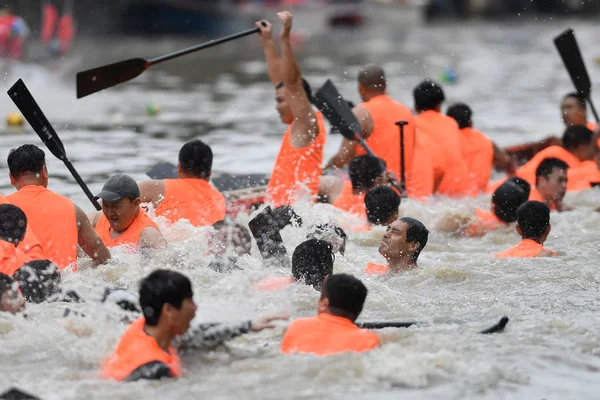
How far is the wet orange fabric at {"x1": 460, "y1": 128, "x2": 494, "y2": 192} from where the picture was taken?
11219 mm

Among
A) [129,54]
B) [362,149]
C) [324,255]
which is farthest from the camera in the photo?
[129,54]

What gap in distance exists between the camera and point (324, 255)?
6.66 m

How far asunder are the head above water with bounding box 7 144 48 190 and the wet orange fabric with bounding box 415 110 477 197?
445 centimetres

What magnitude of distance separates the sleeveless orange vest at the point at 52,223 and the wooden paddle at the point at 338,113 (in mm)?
3163

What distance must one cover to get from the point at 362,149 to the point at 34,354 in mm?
4796

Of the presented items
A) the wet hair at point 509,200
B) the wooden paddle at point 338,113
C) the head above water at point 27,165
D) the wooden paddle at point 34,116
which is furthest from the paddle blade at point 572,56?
the head above water at point 27,165

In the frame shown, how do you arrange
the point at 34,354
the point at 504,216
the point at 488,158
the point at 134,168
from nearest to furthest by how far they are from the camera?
1. the point at 34,354
2. the point at 504,216
3. the point at 488,158
4. the point at 134,168

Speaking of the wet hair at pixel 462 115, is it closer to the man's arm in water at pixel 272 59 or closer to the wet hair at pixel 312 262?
the man's arm in water at pixel 272 59

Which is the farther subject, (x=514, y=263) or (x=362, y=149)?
(x=362, y=149)

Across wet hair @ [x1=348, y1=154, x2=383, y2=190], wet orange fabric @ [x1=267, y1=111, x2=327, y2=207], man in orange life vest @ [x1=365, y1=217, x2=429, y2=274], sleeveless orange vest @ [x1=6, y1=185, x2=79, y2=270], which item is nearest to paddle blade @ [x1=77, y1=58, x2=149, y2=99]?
sleeveless orange vest @ [x1=6, y1=185, x2=79, y2=270]

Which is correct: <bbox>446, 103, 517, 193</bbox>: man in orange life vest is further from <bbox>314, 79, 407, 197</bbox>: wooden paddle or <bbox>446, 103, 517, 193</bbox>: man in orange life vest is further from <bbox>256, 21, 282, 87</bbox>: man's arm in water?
<bbox>256, 21, 282, 87</bbox>: man's arm in water

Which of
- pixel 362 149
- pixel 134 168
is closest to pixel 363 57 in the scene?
pixel 134 168

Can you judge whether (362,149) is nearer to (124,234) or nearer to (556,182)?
(556,182)

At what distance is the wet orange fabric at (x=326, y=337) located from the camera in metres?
5.55
